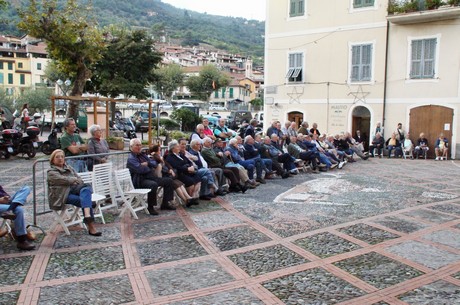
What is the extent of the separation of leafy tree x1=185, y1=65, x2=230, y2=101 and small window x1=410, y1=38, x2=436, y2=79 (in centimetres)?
4766

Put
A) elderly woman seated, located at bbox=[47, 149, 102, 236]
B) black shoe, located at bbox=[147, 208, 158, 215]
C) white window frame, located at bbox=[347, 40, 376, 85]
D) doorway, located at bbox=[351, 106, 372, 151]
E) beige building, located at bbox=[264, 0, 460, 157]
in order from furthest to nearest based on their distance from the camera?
doorway, located at bbox=[351, 106, 372, 151] < white window frame, located at bbox=[347, 40, 376, 85] < beige building, located at bbox=[264, 0, 460, 157] < black shoe, located at bbox=[147, 208, 158, 215] < elderly woman seated, located at bbox=[47, 149, 102, 236]

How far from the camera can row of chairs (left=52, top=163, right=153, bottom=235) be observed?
685 centimetres

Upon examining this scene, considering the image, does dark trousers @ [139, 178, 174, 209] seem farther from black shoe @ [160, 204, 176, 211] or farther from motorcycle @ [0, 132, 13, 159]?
motorcycle @ [0, 132, 13, 159]

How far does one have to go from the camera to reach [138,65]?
1101 inches

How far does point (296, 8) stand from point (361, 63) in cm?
438

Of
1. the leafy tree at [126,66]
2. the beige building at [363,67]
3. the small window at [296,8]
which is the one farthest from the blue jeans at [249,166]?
the leafy tree at [126,66]

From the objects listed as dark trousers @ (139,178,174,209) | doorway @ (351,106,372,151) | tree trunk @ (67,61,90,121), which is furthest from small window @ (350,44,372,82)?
dark trousers @ (139,178,174,209)

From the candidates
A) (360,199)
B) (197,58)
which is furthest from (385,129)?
(197,58)

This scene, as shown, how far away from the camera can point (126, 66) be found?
1091 inches

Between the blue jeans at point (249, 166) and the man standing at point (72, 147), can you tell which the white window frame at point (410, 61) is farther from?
the man standing at point (72, 147)

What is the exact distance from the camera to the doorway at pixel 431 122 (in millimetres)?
18406

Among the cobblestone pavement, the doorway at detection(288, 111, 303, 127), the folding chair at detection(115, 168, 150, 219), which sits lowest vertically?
the cobblestone pavement

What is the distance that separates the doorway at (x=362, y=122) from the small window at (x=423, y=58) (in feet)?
8.45

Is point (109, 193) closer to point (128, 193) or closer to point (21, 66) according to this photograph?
point (128, 193)
